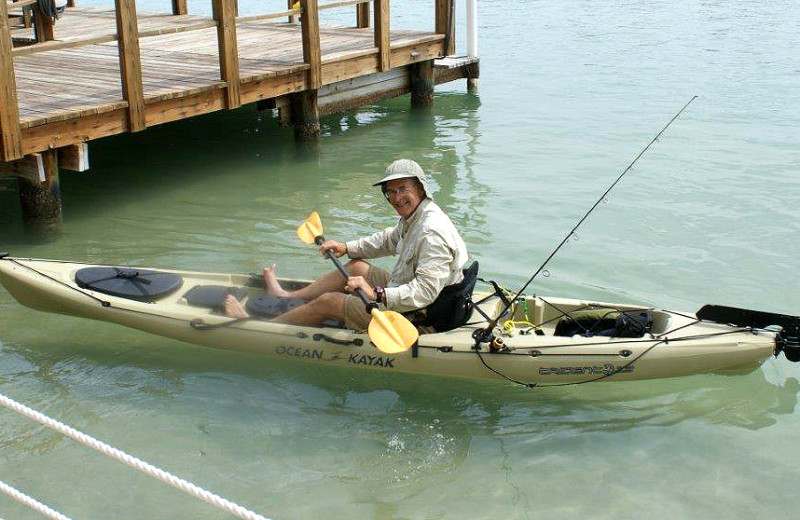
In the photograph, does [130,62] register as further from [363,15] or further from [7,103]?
[363,15]

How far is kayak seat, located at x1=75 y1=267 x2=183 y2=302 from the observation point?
7.23m

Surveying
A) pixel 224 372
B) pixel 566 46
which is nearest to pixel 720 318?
pixel 224 372

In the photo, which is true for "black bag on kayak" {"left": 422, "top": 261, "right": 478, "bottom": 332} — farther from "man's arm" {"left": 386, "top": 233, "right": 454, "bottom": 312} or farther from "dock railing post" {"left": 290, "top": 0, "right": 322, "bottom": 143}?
"dock railing post" {"left": 290, "top": 0, "right": 322, "bottom": 143}

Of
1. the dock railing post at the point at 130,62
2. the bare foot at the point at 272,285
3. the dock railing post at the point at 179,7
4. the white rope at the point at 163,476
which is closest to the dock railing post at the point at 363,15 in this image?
the dock railing post at the point at 179,7

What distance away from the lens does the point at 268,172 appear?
11.9m

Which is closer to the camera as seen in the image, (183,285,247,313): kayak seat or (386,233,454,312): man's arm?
(386,233,454,312): man's arm

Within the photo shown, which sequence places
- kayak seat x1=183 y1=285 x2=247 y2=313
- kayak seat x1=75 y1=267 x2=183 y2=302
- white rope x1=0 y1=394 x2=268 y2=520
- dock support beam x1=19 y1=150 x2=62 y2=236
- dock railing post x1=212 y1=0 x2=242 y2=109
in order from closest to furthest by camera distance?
white rope x1=0 y1=394 x2=268 y2=520, kayak seat x1=183 y1=285 x2=247 y2=313, kayak seat x1=75 y1=267 x2=183 y2=302, dock support beam x1=19 y1=150 x2=62 y2=236, dock railing post x1=212 y1=0 x2=242 y2=109

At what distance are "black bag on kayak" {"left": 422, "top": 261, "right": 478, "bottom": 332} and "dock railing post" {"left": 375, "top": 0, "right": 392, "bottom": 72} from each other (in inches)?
253

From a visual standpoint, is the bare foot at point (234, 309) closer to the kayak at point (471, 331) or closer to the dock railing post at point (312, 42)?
the kayak at point (471, 331)

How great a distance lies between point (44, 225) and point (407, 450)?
502 cm

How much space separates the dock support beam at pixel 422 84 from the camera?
14.2m

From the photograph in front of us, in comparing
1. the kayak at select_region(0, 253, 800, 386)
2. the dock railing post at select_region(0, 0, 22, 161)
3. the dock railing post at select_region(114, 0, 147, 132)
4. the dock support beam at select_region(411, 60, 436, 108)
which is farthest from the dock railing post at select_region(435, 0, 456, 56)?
the kayak at select_region(0, 253, 800, 386)

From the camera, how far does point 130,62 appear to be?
30.1ft

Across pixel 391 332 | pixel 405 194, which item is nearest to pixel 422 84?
pixel 405 194
